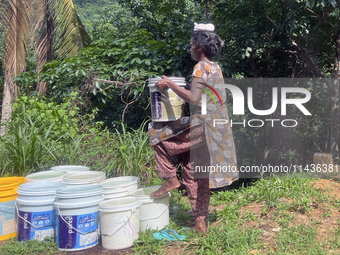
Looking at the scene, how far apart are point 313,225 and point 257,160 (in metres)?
3.15

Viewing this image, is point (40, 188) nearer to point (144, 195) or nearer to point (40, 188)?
point (40, 188)

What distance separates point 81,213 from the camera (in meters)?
2.72

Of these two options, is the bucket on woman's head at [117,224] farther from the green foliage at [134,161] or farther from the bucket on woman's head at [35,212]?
the green foliage at [134,161]

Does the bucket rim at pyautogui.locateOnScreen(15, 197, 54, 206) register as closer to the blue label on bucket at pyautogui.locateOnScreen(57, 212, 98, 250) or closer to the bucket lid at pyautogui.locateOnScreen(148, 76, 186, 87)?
the blue label on bucket at pyautogui.locateOnScreen(57, 212, 98, 250)

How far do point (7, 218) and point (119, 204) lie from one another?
1.13m

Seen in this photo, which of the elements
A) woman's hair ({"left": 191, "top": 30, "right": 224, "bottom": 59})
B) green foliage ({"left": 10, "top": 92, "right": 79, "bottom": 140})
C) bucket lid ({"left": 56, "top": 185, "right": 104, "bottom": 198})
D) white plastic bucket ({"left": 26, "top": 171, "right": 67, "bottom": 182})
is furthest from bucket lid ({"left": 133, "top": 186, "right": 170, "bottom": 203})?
green foliage ({"left": 10, "top": 92, "right": 79, "bottom": 140})

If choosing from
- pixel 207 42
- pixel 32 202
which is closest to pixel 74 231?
pixel 32 202

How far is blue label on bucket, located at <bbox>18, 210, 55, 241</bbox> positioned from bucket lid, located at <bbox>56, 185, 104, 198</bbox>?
292 mm

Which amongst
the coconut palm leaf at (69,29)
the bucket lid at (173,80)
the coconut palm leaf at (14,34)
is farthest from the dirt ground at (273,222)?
the coconut palm leaf at (69,29)

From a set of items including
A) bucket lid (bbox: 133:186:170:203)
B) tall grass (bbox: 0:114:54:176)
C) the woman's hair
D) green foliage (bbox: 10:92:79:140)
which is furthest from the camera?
green foliage (bbox: 10:92:79:140)

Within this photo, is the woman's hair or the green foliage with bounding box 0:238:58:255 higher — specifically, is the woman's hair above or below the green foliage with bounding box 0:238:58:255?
above

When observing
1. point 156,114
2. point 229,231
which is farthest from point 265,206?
point 156,114

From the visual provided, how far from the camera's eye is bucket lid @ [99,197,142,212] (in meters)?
2.71

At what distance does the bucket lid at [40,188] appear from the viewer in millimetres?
2823
